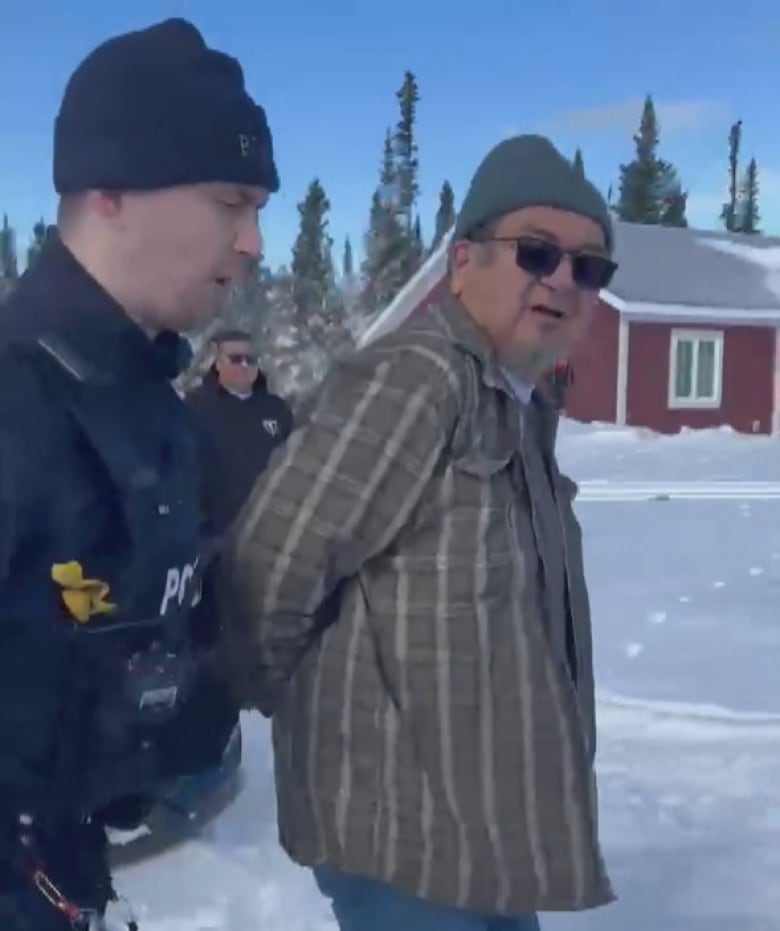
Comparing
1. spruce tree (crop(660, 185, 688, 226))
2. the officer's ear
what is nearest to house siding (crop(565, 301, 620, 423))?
the officer's ear

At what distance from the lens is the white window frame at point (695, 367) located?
81.1ft

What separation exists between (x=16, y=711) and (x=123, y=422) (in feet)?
1.04

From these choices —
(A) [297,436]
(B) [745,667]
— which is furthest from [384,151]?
(A) [297,436]

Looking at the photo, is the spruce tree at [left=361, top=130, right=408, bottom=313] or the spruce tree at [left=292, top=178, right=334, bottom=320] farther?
the spruce tree at [left=292, top=178, right=334, bottom=320]

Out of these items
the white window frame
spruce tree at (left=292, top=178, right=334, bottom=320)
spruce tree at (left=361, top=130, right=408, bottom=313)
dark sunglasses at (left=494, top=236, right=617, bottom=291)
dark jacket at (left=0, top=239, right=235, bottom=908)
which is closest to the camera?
dark jacket at (left=0, top=239, right=235, bottom=908)

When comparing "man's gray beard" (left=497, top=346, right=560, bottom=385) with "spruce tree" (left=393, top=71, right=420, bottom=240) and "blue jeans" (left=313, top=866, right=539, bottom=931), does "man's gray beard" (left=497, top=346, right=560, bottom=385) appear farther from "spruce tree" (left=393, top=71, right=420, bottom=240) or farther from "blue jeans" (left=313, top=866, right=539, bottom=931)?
"spruce tree" (left=393, top=71, right=420, bottom=240)

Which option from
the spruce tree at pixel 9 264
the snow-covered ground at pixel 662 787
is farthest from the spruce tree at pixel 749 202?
the snow-covered ground at pixel 662 787

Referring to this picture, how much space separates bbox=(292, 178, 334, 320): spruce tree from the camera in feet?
193

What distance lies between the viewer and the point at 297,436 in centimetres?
207

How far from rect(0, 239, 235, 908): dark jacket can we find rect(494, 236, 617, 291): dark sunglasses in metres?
0.71

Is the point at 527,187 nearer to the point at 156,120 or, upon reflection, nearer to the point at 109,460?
the point at 156,120

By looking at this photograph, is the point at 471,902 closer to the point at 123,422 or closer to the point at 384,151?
the point at 123,422

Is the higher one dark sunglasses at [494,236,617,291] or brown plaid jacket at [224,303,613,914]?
dark sunglasses at [494,236,617,291]

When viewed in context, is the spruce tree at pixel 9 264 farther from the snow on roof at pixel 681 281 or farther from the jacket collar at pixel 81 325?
the snow on roof at pixel 681 281
